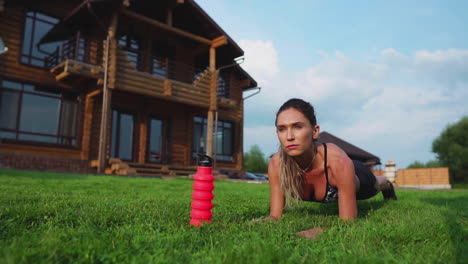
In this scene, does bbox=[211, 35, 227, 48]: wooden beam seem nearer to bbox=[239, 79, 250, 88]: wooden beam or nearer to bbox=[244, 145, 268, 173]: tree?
bbox=[239, 79, 250, 88]: wooden beam

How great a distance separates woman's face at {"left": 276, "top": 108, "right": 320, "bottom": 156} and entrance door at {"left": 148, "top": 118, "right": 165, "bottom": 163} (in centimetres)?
1508

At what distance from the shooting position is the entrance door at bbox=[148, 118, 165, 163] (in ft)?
58.3

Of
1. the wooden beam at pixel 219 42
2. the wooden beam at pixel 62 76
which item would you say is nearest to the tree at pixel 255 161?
the wooden beam at pixel 219 42

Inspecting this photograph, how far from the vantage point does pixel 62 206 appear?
377 centimetres

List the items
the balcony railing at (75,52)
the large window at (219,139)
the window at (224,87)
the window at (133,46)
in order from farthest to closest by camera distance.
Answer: the window at (224,87), the large window at (219,139), the window at (133,46), the balcony railing at (75,52)

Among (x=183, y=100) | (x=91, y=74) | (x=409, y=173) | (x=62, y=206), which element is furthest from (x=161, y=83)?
(x=409, y=173)

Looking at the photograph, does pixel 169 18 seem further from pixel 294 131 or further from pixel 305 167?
pixel 294 131

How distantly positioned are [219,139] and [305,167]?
17.4 meters

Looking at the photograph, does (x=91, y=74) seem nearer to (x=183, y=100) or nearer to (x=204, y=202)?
(x=183, y=100)

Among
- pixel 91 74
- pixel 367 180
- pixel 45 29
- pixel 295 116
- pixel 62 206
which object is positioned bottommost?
pixel 62 206

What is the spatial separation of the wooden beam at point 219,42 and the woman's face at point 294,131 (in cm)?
1496

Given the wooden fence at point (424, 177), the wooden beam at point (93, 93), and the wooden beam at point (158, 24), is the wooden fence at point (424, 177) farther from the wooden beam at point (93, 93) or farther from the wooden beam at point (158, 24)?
the wooden beam at point (93, 93)

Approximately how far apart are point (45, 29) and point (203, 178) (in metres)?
14.9

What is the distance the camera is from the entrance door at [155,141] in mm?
17781
